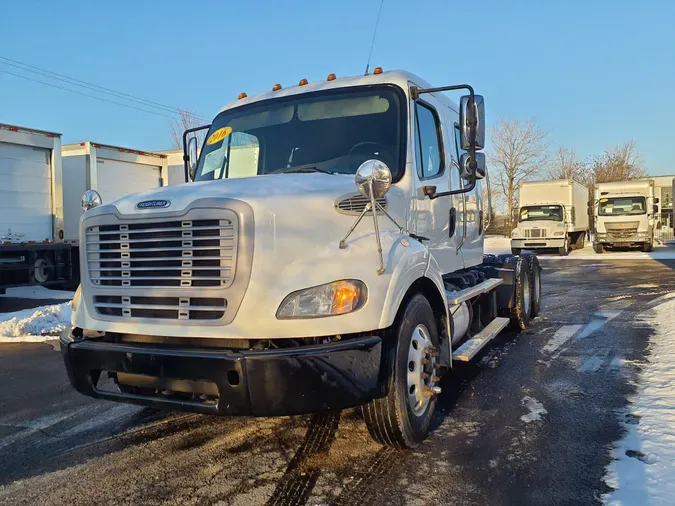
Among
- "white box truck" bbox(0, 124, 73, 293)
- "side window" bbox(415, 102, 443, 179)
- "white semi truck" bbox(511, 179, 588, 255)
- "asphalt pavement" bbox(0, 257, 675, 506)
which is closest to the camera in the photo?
"asphalt pavement" bbox(0, 257, 675, 506)

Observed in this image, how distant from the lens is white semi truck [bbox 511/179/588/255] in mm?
27312

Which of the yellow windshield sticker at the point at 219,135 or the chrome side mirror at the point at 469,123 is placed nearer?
the chrome side mirror at the point at 469,123

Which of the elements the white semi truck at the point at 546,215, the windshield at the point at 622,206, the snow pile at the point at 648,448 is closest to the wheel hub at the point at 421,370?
the snow pile at the point at 648,448

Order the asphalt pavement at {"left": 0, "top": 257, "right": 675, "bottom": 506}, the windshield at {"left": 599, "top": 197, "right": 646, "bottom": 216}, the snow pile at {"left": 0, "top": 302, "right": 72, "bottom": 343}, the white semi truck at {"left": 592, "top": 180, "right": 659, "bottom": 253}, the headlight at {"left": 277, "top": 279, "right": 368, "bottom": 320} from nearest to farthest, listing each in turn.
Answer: the headlight at {"left": 277, "top": 279, "right": 368, "bottom": 320} → the asphalt pavement at {"left": 0, "top": 257, "right": 675, "bottom": 506} → the snow pile at {"left": 0, "top": 302, "right": 72, "bottom": 343} → the white semi truck at {"left": 592, "top": 180, "right": 659, "bottom": 253} → the windshield at {"left": 599, "top": 197, "right": 646, "bottom": 216}

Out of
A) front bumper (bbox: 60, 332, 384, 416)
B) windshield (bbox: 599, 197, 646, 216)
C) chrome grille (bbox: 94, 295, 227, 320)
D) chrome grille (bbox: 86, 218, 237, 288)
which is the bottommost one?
front bumper (bbox: 60, 332, 384, 416)

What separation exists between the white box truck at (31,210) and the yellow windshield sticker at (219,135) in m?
9.07

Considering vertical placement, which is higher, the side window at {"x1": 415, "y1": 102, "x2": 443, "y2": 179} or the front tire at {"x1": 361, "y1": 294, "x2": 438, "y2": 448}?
the side window at {"x1": 415, "y1": 102, "x2": 443, "y2": 179}

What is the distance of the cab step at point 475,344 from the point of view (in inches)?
183

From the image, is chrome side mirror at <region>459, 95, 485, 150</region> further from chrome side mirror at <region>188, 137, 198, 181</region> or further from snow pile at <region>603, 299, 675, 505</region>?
chrome side mirror at <region>188, 137, 198, 181</region>

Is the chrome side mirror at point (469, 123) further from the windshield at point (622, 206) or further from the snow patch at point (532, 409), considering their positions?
the windshield at point (622, 206)

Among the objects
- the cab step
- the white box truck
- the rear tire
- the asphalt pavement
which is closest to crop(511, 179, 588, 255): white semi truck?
the rear tire

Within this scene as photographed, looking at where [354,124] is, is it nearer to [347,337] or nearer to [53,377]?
[347,337]

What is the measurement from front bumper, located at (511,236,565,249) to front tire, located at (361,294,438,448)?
25132 millimetres

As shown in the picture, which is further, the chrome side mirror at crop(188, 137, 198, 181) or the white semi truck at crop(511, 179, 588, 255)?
the white semi truck at crop(511, 179, 588, 255)
